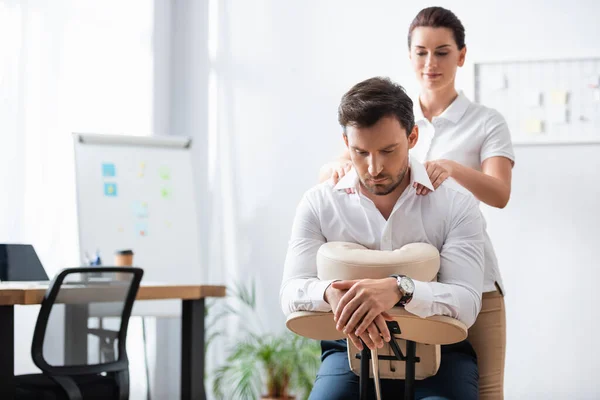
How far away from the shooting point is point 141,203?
14.1ft

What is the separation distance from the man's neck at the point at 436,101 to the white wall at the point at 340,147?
1.76 metres

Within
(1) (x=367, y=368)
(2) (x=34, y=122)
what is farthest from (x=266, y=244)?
(1) (x=367, y=368)

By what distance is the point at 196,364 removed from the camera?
3.33 meters

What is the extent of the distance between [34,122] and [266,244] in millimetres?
1448

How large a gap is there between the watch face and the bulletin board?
8.53ft

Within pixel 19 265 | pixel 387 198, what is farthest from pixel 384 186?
pixel 19 265

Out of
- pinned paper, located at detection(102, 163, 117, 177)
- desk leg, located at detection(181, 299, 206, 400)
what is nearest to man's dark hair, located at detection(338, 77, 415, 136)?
desk leg, located at detection(181, 299, 206, 400)

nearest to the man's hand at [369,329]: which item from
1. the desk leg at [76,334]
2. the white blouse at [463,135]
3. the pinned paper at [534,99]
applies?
the white blouse at [463,135]

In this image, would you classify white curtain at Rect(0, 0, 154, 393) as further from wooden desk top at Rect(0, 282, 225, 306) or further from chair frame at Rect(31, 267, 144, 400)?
chair frame at Rect(31, 267, 144, 400)

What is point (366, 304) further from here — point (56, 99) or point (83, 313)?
point (56, 99)

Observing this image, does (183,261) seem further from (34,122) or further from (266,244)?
(34,122)

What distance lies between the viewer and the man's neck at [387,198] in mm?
1912

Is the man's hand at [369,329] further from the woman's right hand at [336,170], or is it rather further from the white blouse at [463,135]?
the white blouse at [463,135]

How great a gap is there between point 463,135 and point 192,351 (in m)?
1.56
